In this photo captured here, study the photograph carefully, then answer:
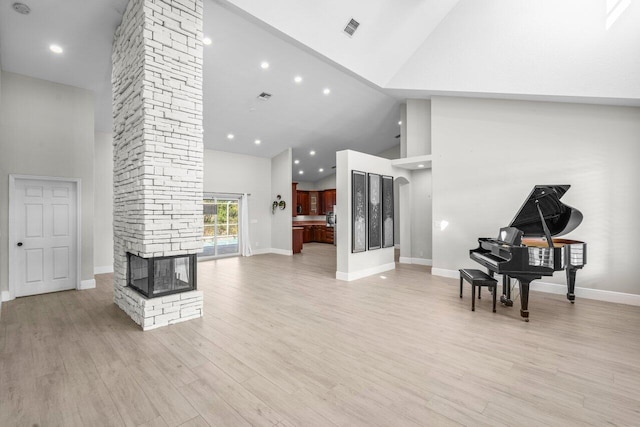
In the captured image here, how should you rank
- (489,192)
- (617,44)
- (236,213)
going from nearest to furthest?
(617,44), (489,192), (236,213)

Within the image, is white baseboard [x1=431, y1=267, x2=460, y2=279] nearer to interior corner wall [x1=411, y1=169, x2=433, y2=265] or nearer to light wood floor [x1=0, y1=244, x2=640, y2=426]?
interior corner wall [x1=411, y1=169, x2=433, y2=265]

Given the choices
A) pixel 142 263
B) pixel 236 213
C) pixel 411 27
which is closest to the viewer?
pixel 142 263

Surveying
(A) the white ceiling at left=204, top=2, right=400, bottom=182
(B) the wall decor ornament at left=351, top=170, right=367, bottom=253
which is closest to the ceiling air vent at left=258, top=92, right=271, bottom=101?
(A) the white ceiling at left=204, top=2, right=400, bottom=182

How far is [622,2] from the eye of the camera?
3773 mm

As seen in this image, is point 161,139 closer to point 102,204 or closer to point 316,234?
point 102,204

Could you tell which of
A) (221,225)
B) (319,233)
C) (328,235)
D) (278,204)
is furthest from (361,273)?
(319,233)

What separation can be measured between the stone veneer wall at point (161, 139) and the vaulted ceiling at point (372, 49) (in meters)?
0.70

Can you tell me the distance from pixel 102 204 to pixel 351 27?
660cm

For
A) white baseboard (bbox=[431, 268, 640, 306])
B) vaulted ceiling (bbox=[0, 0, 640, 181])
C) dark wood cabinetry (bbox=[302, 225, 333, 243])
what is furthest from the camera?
dark wood cabinetry (bbox=[302, 225, 333, 243])

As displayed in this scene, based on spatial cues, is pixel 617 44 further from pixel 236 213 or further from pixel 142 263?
pixel 236 213

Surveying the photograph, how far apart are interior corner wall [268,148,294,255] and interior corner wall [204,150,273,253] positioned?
17 cm

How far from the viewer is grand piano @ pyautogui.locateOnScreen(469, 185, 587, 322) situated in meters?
3.64

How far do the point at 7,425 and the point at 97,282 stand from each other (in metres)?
4.57

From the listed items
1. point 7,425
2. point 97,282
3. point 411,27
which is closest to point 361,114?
point 411,27
